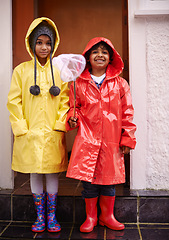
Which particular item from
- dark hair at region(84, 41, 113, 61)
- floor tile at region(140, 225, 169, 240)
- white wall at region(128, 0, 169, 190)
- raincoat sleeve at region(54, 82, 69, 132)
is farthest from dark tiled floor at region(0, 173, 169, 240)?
dark hair at region(84, 41, 113, 61)

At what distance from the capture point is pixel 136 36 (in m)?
2.88

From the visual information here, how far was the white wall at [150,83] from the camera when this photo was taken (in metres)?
2.87

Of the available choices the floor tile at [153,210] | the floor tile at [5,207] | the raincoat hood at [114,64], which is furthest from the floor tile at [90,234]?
the raincoat hood at [114,64]

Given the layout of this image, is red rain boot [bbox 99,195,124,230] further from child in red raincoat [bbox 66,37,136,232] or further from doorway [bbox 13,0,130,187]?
doorway [bbox 13,0,130,187]

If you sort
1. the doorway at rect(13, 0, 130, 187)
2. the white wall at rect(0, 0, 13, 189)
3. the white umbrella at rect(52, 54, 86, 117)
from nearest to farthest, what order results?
the white umbrella at rect(52, 54, 86, 117) < the white wall at rect(0, 0, 13, 189) < the doorway at rect(13, 0, 130, 187)

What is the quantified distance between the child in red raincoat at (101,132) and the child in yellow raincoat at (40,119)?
0.50ft

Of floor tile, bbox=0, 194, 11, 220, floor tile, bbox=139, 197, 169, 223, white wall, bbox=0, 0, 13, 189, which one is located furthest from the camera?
white wall, bbox=0, 0, 13, 189

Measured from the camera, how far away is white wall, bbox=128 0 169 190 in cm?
287

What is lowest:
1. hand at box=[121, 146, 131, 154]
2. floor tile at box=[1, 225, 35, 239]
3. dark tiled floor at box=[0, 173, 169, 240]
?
floor tile at box=[1, 225, 35, 239]

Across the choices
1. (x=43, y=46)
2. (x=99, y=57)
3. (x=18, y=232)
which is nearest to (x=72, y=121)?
(x=99, y=57)

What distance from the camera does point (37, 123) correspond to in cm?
257

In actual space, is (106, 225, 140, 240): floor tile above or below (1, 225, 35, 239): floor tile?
above

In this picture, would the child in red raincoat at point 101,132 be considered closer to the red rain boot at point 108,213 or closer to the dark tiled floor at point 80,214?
the red rain boot at point 108,213

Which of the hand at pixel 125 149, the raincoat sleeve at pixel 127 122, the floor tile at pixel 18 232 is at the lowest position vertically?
the floor tile at pixel 18 232
